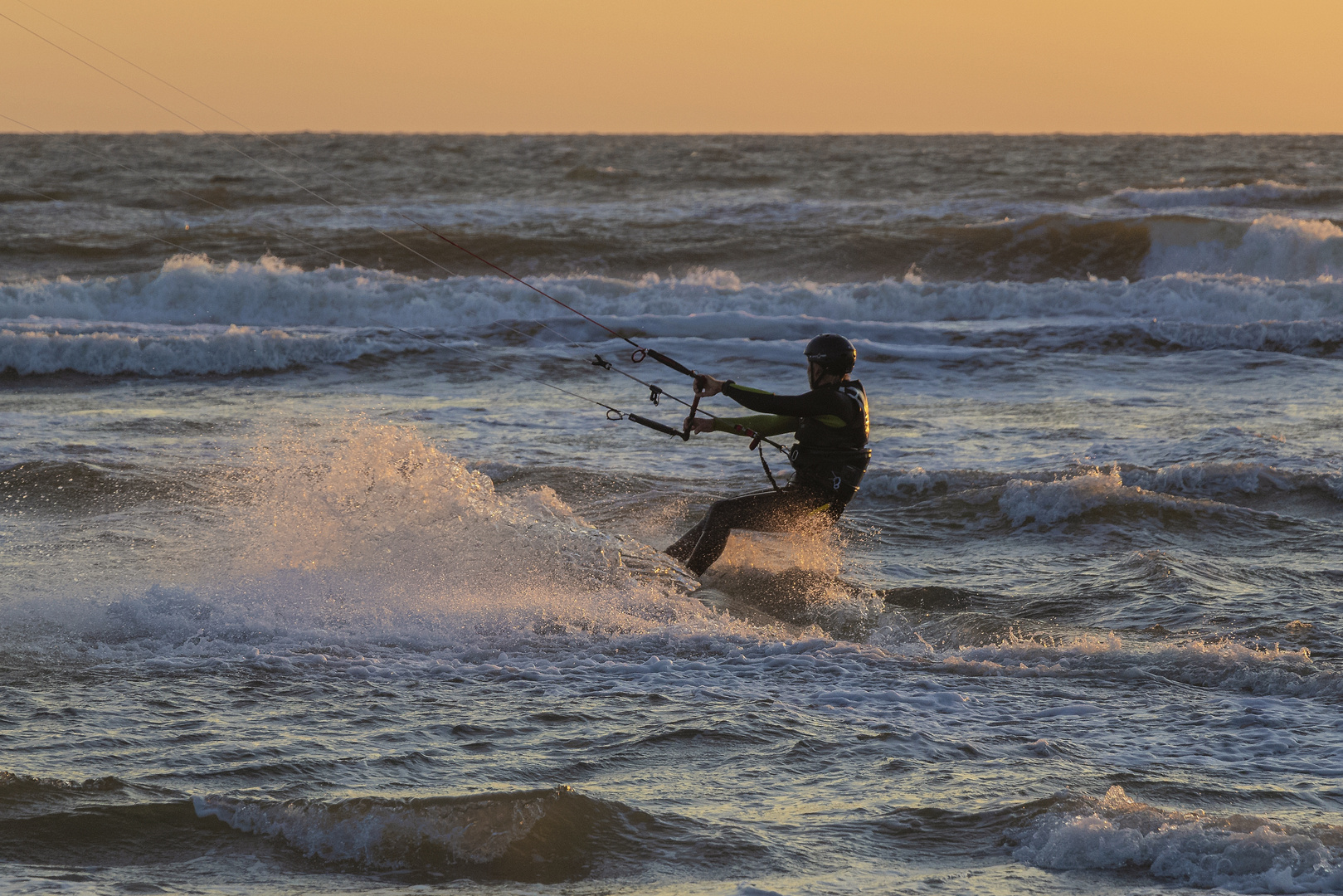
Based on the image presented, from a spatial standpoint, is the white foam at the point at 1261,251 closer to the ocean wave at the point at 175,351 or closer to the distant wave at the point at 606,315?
the distant wave at the point at 606,315

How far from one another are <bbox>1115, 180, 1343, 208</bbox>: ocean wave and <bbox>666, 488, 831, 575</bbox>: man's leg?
2722cm

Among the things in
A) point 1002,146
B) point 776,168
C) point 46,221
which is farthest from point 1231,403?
point 1002,146

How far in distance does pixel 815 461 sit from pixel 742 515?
55 cm

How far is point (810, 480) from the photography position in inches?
307

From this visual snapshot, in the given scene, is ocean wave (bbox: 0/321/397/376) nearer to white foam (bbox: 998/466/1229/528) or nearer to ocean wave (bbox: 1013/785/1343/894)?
white foam (bbox: 998/466/1229/528)

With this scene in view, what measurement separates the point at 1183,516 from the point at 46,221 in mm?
27869

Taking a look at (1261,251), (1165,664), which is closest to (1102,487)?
(1165,664)

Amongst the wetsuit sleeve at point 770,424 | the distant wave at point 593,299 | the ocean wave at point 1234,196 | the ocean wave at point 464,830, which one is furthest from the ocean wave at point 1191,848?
the ocean wave at point 1234,196

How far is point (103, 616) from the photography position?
6570 millimetres

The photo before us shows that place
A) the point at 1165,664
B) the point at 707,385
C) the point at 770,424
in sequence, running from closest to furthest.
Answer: the point at 1165,664 < the point at 707,385 < the point at 770,424

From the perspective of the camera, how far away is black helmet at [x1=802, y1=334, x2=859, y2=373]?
759cm

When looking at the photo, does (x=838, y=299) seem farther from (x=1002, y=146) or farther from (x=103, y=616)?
(x=1002, y=146)

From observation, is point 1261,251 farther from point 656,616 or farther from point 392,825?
point 392,825

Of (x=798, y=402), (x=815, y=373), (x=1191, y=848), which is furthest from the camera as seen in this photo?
(x=815, y=373)
